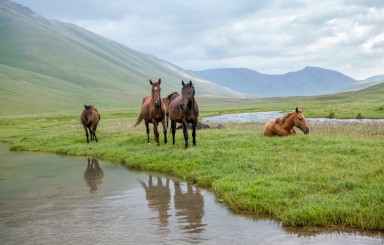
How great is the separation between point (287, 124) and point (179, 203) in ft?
38.1

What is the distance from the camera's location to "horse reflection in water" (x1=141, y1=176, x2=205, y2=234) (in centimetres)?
939

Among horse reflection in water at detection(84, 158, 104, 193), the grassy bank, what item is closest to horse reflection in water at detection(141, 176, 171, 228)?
the grassy bank

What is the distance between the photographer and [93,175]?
16766 mm

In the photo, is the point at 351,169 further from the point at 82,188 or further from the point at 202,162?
the point at 82,188

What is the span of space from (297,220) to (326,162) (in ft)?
18.2

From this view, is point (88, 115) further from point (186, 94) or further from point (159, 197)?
point (159, 197)

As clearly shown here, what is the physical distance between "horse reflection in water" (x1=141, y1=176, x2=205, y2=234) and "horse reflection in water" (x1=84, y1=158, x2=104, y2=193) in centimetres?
178

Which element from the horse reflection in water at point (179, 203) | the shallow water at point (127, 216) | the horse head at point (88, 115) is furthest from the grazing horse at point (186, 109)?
the horse head at point (88, 115)

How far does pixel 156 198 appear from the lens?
1219 centimetres

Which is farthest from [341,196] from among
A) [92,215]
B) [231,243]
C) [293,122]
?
[293,122]

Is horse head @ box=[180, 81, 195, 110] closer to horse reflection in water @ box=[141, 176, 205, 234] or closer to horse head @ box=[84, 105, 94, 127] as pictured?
horse reflection in water @ box=[141, 176, 205, 234]

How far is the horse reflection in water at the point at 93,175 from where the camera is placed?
14.6 m

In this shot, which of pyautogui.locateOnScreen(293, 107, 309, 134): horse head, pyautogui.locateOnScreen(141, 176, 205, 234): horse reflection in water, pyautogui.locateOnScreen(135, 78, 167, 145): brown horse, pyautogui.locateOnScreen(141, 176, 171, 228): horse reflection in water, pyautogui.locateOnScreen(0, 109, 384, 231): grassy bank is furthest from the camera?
pyautogui.locateOnScreen(135, 78, 167, 145): brown horse

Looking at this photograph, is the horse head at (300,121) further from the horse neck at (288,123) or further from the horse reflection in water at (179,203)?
the horse reflection in water at (179,203)
